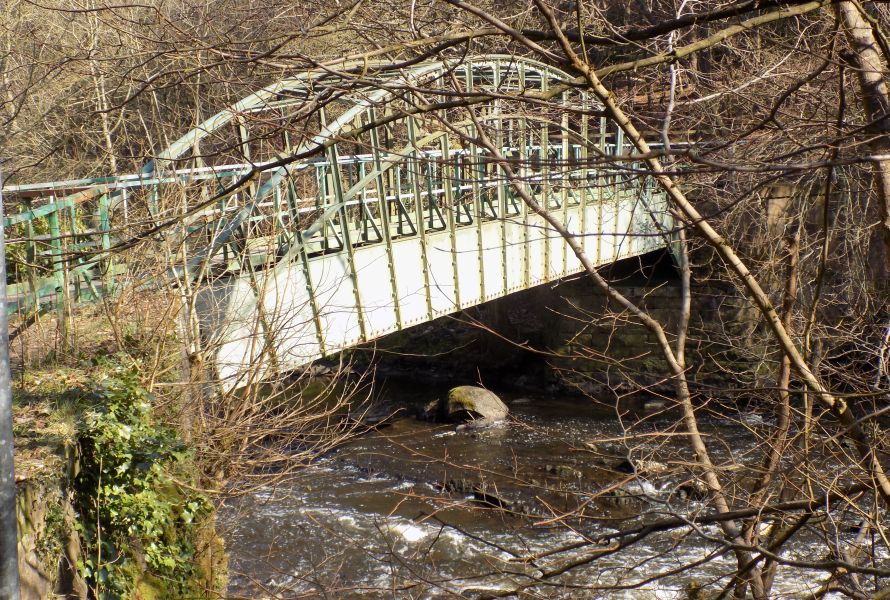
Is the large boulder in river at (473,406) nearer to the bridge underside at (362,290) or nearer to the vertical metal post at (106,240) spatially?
the bridge underside at (362,290)

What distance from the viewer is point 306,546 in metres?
10.6

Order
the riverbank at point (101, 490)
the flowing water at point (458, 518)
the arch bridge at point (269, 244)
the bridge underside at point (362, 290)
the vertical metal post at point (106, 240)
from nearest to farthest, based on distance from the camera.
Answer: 1. the riverbank at point (101, 490)
2. the arch bridge at point (269, 244)
3. the vertical metal post at point (106, 240)
4. the bridge underside at point (362, 290)
5. the flowing water at point (458, 518)

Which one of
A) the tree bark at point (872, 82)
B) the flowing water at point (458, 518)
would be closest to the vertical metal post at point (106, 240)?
the flowing water at point (458, 518)

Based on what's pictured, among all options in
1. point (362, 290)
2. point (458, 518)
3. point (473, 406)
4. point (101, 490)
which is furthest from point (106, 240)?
point (473, 406)

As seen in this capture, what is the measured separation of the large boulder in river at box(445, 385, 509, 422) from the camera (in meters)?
16.5

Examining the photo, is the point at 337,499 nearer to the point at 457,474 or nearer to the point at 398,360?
the point at 457,474

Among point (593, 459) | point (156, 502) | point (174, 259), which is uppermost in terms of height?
point (174, 259)

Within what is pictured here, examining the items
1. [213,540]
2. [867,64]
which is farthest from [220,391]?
[867,64]

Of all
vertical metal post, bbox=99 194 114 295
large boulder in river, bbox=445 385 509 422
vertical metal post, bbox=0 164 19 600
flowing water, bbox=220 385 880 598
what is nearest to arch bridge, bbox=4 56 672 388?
vertical metal post, bbox=99 194 114 295

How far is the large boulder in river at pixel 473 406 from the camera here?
1650cm

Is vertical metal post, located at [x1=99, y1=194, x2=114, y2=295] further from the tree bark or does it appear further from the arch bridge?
the tree bark

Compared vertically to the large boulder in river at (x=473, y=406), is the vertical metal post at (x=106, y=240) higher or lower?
higher

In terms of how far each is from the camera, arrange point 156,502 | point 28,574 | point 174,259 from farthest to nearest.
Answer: point 174,259
point 156,502
point 28,574

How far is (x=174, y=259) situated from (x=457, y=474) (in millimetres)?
6680
